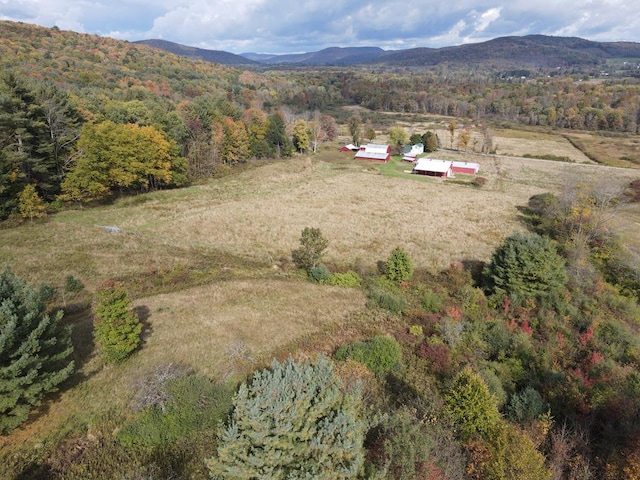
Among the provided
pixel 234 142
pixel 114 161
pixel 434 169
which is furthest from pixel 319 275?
pixel 434 169

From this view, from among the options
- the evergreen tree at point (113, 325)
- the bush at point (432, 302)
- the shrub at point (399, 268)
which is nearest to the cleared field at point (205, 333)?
the evergreen tree at point (113, 325)

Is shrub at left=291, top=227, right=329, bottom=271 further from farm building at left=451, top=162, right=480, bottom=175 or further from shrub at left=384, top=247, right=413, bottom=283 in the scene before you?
farm building at left=451, top=162, right=480, bottom=175

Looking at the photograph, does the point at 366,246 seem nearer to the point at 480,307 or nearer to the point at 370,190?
the point at 480,307

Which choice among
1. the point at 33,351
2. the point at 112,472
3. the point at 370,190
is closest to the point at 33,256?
the point at 33,351

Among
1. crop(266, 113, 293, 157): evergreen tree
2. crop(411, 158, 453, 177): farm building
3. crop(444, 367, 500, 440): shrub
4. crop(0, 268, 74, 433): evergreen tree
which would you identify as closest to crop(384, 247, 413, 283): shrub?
crop(444, 367, 500, 440): shrub

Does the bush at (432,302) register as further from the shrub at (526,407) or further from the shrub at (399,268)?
the shrub at (526,407)
